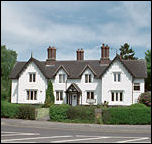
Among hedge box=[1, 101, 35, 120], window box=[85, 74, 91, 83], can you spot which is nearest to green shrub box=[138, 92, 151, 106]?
window box=[85, 74, 91, 83]

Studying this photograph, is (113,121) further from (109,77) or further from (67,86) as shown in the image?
(67,86)

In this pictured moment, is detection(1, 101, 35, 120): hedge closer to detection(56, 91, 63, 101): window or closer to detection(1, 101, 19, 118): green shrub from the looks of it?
detection(1, 101, 19, 118): green shrub

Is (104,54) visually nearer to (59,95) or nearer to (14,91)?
(59,95)

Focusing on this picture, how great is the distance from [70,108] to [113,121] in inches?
168

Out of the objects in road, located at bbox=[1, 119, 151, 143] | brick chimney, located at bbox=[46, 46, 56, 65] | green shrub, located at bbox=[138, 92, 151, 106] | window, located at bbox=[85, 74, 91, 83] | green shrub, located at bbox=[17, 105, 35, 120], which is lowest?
road, located at bbox=[1, 119, 151, 143]

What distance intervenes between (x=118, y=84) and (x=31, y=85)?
1436 cm

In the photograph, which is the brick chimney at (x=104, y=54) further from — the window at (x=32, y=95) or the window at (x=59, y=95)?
the window at (x=32, y=95)

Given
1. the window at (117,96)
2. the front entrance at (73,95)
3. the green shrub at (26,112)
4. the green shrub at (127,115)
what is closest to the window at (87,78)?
the front entrance at (73,95)

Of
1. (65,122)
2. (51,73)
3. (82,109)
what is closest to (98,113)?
(82,109)

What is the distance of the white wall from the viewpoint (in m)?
39.5

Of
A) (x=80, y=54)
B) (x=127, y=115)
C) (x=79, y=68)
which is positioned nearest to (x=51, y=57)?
(x=80, y=54)

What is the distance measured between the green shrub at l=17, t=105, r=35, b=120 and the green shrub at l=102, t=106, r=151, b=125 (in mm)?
7491

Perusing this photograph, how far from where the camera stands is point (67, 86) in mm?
39375

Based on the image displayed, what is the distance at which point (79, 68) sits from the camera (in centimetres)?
4062
